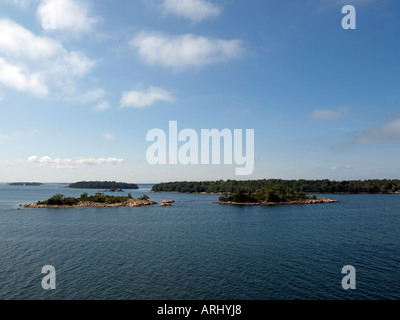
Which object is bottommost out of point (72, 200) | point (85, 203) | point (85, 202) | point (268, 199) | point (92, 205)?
point (92, 205)

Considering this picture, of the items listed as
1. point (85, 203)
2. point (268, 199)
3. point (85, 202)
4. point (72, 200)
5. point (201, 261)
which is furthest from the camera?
point (268, 199)

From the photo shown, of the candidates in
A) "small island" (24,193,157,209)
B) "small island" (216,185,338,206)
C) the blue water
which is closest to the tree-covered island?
"small island" (24,193,157,209)

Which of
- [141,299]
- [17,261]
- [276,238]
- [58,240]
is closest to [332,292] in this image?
[141,299]

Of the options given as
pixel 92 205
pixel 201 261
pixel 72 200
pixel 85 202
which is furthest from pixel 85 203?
pixel 201 261

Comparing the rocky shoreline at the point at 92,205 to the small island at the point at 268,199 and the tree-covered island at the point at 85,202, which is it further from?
the small island at the point at 268,199

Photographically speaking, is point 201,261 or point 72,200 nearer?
point 201,261

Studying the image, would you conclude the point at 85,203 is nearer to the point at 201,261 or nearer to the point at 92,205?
the point at 92,205

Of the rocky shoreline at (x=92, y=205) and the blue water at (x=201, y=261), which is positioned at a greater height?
the blue water at (x=201, y=261)

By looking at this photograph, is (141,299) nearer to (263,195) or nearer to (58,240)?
(58,240)

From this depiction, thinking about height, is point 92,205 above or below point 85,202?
below

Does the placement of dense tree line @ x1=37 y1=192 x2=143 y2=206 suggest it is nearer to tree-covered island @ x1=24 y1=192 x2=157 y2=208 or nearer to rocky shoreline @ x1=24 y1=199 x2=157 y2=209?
tree-covered island @ x1=24 y1=192 x2=157 y2=208

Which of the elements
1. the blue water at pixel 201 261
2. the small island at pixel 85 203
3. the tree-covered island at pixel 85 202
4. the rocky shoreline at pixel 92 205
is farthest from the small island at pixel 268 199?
the blue water at pixel 201 261
